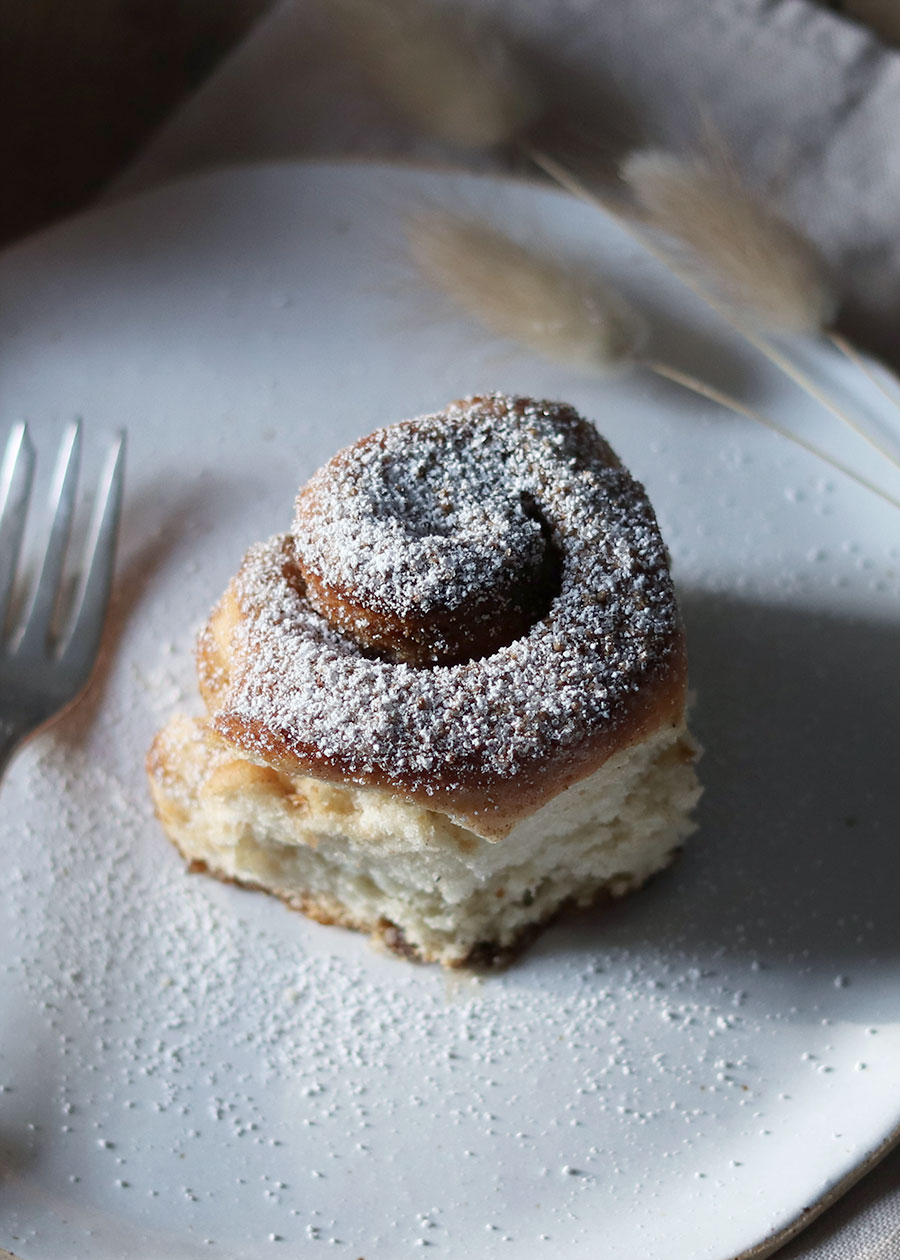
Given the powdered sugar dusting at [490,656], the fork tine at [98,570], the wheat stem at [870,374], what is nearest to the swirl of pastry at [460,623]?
the powdered sugar dusting at [490,656]

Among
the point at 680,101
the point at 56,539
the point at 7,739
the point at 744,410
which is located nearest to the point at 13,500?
the point at 56,539

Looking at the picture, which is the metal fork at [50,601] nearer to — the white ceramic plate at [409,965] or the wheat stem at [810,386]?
the white ceramic plate at [409,965]

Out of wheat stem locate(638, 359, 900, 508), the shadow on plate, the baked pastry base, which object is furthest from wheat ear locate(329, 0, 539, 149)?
the baked pastry base

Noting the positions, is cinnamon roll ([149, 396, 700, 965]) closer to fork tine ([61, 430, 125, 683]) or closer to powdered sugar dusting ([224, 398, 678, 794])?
powdered sugar dusting ([224, 398, 678, 794])

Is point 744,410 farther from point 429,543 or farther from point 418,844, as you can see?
point 418,844

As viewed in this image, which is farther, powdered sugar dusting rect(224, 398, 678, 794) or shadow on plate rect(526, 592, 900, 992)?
shadow on plate rect(526, 592, 900, 992)

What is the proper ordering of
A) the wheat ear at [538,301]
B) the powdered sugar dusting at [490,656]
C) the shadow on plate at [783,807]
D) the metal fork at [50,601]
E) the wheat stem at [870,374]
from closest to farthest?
the powdered sugar dusting at [490,656]
the shadow on plate at [783,807]
the metal fork at [50,601]
the wheat stem at [870,374]
the wheat ear at [538,301]
